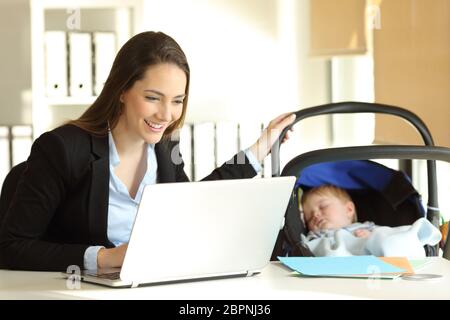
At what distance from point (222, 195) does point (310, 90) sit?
110 inches

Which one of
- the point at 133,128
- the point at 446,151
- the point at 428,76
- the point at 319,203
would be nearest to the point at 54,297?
Result: the point at 133,128

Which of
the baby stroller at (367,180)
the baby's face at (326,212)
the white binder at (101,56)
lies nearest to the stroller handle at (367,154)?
the baby stroller at (367,180)

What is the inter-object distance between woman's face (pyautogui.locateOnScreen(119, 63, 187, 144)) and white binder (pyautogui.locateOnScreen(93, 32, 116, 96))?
1.78m

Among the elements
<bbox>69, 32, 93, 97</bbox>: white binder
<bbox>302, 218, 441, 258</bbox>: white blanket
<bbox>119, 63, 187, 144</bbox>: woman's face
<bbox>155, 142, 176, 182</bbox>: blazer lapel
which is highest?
<bbox>69, 32, 93, 97</bbox>: white binder

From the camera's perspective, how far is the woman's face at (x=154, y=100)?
2.10 m

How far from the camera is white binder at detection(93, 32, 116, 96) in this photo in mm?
3867

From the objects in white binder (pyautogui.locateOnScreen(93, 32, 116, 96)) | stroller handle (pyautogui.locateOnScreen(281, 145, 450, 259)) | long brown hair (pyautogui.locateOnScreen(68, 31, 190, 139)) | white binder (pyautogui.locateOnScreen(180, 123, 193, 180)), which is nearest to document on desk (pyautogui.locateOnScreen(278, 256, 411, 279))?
stroller handle (pyautogui.locateOnScreen(281, 145, 450, 259))

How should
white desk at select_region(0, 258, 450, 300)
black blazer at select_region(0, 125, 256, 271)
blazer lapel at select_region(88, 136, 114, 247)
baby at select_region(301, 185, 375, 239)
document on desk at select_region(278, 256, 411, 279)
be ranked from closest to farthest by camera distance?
white desk at select_region(0, 258, 450, 300), document on desk at select_region(278, 256, 411, 279), black blazer at select_region(0, 125, 256, 271), blazer lapel at select_region(88, 136, 114, 247), baby at select_region(301, 185, 375, 239)

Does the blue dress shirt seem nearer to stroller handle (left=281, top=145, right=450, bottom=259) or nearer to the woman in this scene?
the woman

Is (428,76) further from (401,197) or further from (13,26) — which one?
(13,26)

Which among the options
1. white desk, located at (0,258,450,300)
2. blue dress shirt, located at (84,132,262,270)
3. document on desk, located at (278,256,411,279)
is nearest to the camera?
white desk, located at (0,258,450,300)

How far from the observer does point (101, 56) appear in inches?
152

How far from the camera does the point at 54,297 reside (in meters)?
1.59

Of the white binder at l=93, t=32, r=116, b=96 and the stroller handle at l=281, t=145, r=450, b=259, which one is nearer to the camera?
the stroller handle at l=281, t=145, r=450, b=259
